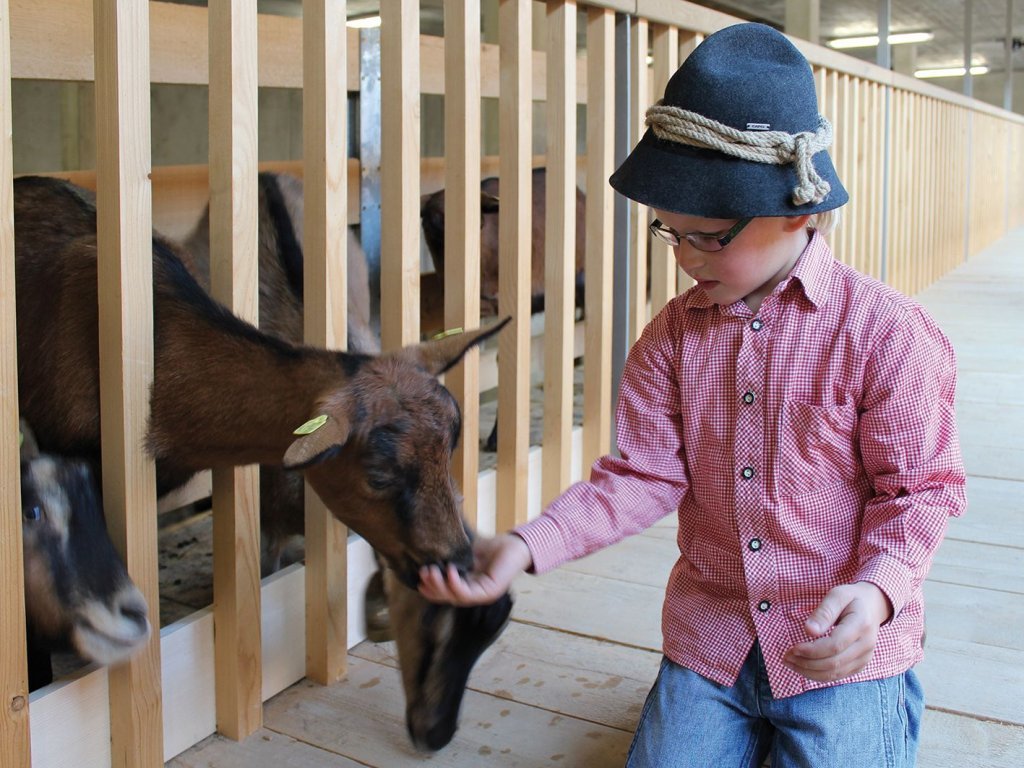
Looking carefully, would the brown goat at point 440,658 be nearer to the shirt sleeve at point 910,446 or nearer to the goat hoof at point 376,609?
the goat hoof at point 376,609

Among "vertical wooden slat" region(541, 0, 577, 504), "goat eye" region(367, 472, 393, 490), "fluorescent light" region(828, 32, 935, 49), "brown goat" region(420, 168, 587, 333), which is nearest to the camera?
"goat eye" region(367, 472, 393, 490)

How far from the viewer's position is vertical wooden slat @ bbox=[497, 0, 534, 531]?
3029mm

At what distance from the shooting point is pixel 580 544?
182cm

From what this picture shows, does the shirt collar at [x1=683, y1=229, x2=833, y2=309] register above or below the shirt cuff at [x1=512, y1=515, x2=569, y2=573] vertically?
above

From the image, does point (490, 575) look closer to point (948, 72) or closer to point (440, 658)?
point (440, 658)

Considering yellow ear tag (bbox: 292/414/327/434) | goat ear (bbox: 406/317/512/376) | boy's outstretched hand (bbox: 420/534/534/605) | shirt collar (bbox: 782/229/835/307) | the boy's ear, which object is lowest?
boy's outstretched hand (bbox: 420/534/534/605)

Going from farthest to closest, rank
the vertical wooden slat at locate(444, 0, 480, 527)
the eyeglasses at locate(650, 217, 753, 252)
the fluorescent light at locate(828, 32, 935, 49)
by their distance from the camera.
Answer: the fluorescent light at locate(828, 32, 935, 49) < the vertical wooden slat at locate(444, 0, 480, 527) < the eyeglasses at locate(650, 217, 753, 252)

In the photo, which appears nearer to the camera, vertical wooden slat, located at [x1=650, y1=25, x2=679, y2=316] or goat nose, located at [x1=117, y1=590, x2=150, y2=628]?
goat nose, located at [x1=117, y1=590, x2=150, y2=628]

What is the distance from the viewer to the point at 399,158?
2541 mm

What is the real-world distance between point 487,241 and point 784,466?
2.98 meters

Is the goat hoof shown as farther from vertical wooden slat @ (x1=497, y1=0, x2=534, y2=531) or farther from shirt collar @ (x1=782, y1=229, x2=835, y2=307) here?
shirt collar @ (x1=782, y1=229, x2=835, y2=307)

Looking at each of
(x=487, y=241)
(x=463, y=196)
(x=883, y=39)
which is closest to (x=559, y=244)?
(x=463, y=196)

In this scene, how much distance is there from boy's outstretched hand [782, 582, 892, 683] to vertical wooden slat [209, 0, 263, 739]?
3.79 ft

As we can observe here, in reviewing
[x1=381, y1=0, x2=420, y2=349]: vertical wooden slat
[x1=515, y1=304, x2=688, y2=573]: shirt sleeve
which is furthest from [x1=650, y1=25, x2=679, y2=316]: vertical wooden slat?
[x1=515, y1=304, x2=688, y2=573]: shirt sleeve
